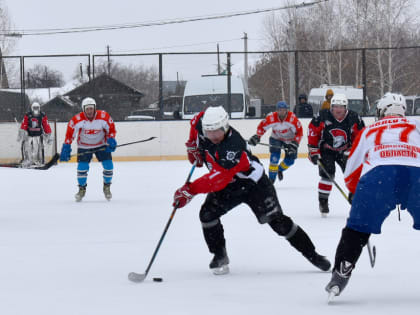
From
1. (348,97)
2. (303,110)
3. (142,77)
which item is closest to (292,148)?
(303,110)

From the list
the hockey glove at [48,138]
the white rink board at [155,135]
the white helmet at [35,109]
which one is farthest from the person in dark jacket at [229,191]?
the white rink board at [155,135]

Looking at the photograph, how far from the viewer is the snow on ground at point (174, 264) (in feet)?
12.0

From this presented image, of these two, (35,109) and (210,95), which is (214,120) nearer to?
(35,109)

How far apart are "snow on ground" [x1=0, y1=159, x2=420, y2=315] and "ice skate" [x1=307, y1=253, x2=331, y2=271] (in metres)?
0.05

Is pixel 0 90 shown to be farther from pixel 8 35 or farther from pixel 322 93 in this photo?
pixel 8 35

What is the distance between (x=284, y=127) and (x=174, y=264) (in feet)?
16.8

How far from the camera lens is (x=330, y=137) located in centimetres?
702

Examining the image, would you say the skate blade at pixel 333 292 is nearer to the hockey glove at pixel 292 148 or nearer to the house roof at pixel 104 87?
the hockey glove at pixel 292 148

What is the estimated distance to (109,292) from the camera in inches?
156

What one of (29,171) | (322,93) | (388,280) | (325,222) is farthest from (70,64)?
(388,280)

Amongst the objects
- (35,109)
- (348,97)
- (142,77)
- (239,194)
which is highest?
(142,77)

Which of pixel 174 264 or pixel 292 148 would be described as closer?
pixel 174 264

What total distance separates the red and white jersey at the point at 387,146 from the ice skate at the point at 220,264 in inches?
45.5

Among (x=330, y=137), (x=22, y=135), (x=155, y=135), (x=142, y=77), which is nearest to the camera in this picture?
(x=330, y=137)
